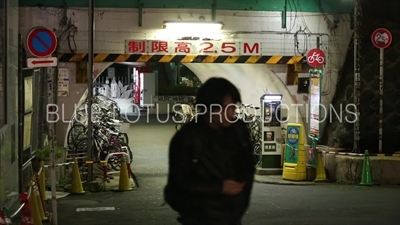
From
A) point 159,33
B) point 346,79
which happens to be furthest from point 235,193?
point 346,79

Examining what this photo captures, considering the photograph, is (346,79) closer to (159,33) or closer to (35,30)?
(159,33)

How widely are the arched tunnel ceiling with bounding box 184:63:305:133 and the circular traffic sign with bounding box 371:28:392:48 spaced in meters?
2.73

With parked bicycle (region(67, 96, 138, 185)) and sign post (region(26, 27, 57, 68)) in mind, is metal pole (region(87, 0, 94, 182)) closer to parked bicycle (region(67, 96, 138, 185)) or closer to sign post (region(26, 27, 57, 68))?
parked bicycle (region(67, 96, 138, 185))

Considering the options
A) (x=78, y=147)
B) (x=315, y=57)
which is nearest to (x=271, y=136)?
(x=315, y=57)

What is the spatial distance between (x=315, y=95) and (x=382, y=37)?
2128 mm

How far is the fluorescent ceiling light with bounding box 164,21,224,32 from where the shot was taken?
594 inches

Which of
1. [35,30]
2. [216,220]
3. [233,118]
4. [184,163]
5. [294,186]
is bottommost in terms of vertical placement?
[294,186]

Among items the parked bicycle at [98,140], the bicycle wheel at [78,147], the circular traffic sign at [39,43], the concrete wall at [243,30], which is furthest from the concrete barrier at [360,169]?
the circular traffic sign at [39,43]

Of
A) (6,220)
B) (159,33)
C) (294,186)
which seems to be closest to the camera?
(6,220)

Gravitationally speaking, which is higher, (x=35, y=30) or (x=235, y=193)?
(x=35, y=30)

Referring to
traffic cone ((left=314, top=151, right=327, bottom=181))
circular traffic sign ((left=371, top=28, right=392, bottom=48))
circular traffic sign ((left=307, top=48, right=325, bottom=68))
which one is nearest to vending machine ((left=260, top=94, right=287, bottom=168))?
traffic cone ((left=314, top=151, right=327, bottom=181))

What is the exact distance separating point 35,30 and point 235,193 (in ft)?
22.5

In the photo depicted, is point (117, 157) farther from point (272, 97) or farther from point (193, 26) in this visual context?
point (272, 97)

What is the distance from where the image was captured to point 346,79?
1631 centimetres
